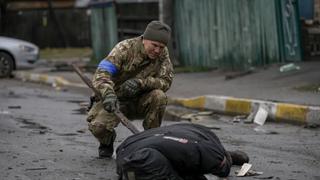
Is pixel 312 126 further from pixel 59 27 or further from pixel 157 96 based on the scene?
pixel 59 27

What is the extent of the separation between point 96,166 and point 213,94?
617cm

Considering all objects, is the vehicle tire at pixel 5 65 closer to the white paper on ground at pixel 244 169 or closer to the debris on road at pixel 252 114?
the debris on road at pixel 252 114

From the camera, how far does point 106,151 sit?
700 centimetres

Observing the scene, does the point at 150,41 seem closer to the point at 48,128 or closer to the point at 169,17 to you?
the point at 48,128

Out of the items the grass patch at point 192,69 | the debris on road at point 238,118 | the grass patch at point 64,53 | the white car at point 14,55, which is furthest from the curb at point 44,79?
the debris on road at point 238,118

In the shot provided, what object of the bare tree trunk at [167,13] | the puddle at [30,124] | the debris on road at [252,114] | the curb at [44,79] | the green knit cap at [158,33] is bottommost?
the curb at [44,79]

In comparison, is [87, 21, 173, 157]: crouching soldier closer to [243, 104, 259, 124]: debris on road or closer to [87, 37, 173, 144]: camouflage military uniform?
[87, 37, 173, 144]: camouflage military uniform

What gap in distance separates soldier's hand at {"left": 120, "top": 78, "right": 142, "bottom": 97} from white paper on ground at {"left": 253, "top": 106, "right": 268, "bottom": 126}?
3.45 m

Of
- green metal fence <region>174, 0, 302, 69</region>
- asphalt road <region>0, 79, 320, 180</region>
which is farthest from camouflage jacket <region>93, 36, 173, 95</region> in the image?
green metal fence <region>174, 0, 302, 69</region>

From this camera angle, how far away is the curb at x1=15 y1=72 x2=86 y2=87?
1748 cm

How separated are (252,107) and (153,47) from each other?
4485mm

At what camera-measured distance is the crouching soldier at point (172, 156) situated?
521 centimetres

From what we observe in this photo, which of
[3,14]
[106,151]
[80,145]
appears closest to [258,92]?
[80,145]

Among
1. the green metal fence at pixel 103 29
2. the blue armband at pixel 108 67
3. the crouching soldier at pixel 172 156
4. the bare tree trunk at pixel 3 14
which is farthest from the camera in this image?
the bare tree trunk at pixel 3 14
